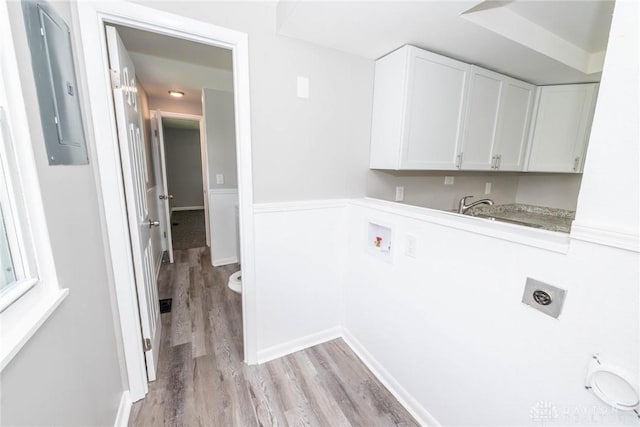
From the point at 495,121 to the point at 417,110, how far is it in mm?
849

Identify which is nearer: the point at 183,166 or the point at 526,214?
the point at 526,214

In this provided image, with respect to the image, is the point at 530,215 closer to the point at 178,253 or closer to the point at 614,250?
the point at 614,250

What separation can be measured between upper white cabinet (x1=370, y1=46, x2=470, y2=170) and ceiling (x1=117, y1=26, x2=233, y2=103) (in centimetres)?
130

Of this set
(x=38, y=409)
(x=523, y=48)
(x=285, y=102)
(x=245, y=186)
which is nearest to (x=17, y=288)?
(x=38, y=409)

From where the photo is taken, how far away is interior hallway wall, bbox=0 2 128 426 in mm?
634

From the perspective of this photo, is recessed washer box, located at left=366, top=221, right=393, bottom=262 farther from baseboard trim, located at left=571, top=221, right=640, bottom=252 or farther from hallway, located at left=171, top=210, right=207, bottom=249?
hallway, located at left=171, top=210, right=207, bottom=249

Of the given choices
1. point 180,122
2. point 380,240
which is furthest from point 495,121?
point 180,122

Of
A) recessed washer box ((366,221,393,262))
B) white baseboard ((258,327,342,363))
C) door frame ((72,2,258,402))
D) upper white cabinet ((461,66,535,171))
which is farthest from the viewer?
upper white cabinet ((461,66,535,171))

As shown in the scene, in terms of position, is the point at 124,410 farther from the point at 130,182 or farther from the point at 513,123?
the point at 513,123

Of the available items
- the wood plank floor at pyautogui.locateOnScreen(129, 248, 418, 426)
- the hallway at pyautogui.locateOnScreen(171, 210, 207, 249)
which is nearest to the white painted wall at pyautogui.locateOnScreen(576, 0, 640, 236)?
the wood plank floor at pyautogui.locateOnScreen(129, 248, 418, 426)

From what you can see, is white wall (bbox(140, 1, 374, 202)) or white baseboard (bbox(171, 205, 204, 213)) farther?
white baseboard (bbox(171, 205, 204, 213))

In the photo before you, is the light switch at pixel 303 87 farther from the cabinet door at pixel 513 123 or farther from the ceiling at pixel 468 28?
the cabinet door at pixel 513 123

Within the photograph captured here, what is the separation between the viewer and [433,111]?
1.71 m

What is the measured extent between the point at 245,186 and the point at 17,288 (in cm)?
98
